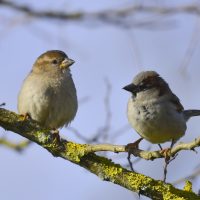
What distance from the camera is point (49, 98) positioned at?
18.6 feet

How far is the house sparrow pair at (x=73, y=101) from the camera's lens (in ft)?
16.6

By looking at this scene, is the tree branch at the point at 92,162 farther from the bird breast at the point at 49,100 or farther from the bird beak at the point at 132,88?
the bird breast at the point at 49,100

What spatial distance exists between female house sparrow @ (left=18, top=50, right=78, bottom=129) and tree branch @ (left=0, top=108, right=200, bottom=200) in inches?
46.2

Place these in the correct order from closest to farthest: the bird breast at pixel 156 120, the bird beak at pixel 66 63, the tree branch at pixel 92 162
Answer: the tree branch at pixel 92 162, the bird breast at pixel 156 120, the bird beak at pixel 66 63

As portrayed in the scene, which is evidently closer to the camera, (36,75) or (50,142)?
(50,142)

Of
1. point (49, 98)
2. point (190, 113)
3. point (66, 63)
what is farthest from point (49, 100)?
point (190, 113)

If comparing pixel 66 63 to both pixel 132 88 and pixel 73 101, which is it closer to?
A: pixel 73 101

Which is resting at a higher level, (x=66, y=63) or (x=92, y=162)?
(x=66, y=63)

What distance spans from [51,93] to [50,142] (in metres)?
1.44

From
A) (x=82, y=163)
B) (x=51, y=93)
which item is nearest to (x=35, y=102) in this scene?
(x=51, y=93)

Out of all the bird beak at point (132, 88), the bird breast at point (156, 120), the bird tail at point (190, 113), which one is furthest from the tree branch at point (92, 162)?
the bird tail at point (190, 113)

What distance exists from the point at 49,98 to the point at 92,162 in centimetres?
162

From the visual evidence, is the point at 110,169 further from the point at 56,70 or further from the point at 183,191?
the point at 56,70

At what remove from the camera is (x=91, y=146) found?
4148 mm
